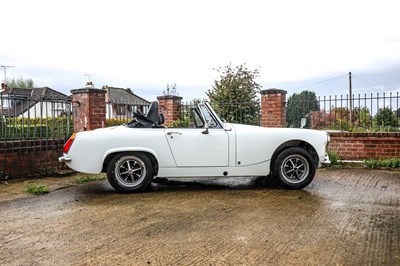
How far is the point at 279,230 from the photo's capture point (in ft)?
11.6

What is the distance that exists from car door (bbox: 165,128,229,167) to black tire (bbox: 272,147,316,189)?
82cm

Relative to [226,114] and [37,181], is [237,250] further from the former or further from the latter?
[226,114]

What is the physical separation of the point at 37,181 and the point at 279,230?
16.3 ft

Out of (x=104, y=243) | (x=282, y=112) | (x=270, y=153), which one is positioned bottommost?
(x=104, y=243)

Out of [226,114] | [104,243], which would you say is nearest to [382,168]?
[226,114]

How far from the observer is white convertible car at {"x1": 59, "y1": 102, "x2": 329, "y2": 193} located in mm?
5309

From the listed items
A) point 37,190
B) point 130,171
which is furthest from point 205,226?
point 37,190

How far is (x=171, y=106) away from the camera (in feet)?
37.5

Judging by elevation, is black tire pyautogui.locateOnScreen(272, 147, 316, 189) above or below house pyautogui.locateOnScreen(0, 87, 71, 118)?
below

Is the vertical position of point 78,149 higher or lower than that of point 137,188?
higher

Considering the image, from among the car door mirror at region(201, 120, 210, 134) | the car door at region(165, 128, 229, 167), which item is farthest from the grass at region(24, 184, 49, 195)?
the car door mirror at region(201, 120, 210, 134)

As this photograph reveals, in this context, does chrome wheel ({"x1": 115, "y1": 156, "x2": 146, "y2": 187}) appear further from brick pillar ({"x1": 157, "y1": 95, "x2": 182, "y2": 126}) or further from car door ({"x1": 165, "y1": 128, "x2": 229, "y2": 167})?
brick pillar ({"x1": 157, "y1": 95, "x2": 182, "y2": 126})

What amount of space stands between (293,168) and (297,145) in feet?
1.64

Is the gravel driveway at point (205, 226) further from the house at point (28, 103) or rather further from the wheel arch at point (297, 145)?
the house at point (28, 103)
